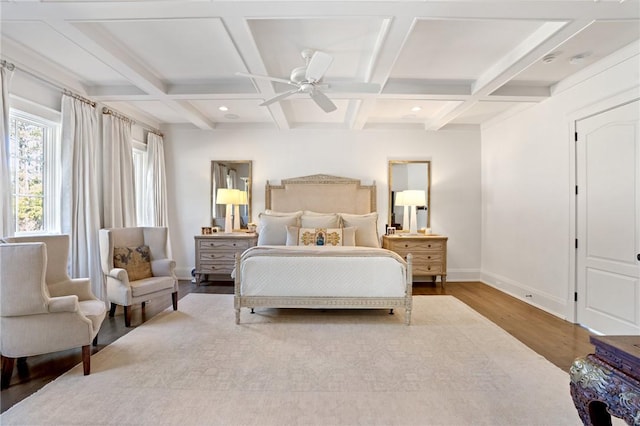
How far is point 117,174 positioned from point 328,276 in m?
Result: 3.26

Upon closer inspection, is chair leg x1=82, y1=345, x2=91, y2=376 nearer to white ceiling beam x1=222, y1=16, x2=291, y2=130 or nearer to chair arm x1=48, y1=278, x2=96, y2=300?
chair arm x1=48, y1=278, x2=96, y2=300

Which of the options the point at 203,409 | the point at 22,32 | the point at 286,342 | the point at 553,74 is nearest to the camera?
the point at 203,409

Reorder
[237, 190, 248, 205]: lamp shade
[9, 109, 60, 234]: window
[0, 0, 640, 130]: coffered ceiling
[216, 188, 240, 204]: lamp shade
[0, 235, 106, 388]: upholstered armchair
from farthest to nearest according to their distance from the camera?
[237, 190, 248, 205]: lamp shade → [216, 188, 240, 204]: lamp shade → [9, 109, 60, 234]: window → [0, 0, 640, 130]: coffered ceiling → [0, 235, 106, 388]: upholstered armchair

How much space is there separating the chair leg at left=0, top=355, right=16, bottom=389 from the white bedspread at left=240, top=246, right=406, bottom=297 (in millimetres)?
1910

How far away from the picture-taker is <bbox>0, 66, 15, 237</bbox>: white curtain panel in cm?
277

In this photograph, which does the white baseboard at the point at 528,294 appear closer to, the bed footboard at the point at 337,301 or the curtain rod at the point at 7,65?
the bed footboard at the point at 337,301

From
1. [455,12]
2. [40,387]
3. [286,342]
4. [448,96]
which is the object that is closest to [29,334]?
[40,387]

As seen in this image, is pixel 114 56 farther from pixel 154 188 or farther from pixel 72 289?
pixel 154 188

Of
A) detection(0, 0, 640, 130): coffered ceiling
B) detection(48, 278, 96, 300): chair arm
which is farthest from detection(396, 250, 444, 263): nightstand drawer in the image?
detection(48, 278, 96, 300): chair arm

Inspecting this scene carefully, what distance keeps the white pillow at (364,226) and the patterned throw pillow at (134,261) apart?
290cm

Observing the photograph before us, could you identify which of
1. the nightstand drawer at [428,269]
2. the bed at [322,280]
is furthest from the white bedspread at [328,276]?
the nightstand drawer at [428,269]

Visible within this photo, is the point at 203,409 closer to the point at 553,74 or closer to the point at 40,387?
the point at 40,387

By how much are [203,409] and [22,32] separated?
11.3ft

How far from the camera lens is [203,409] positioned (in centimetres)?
194
